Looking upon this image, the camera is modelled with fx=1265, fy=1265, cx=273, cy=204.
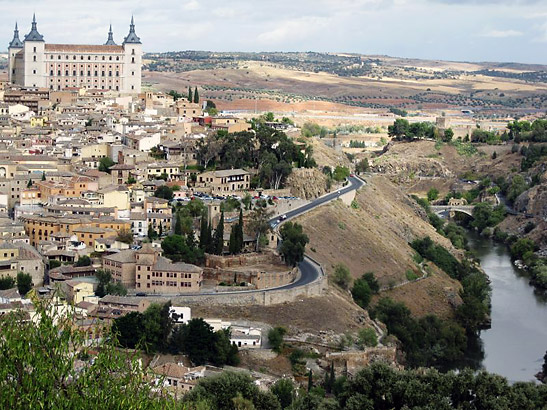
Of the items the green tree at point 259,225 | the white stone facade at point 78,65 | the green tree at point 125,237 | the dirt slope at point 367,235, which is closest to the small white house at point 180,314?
the green tree at point 125,237

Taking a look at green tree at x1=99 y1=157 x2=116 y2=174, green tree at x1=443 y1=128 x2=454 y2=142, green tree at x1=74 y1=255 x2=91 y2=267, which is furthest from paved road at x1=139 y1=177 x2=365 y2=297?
green tree at x1=443 y1=128 x2=454 y2=142

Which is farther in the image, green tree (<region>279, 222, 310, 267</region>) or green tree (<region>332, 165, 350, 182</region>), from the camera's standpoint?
green tree (<region>332, 165, 350, 182</region>)

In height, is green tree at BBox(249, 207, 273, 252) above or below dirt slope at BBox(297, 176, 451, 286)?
above

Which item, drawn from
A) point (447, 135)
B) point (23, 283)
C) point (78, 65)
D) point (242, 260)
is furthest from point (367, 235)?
point (447, 135)

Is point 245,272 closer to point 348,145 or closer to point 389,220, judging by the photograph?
point 389,220

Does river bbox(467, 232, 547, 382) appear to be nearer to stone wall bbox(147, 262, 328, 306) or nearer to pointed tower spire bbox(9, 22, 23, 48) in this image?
stone wall bbox(147, 262, 328, 306)

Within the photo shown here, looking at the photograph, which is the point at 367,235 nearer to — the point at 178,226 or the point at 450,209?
the point at 178,226
